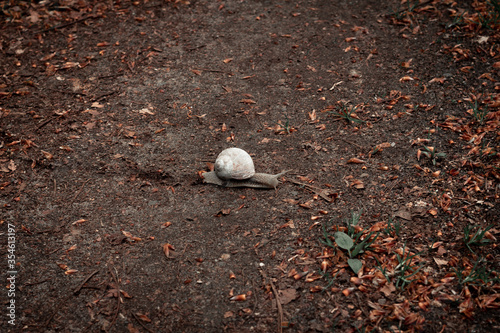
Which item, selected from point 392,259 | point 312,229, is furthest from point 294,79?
point 392,259

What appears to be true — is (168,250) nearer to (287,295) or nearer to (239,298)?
(239,298)

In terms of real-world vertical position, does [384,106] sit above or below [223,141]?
above

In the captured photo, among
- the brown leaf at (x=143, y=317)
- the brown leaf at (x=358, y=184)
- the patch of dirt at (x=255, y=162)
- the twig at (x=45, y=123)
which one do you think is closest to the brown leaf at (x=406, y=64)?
the patch of dirt at (x=255, y=162)

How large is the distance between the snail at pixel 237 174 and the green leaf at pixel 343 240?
710mm

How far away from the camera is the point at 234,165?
10.4 feet

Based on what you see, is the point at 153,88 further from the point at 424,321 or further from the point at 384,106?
the point at 424,321

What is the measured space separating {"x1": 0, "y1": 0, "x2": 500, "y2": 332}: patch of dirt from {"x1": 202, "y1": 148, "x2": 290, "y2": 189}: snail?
0.27ft

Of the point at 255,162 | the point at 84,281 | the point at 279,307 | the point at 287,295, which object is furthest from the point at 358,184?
the point at 84,281

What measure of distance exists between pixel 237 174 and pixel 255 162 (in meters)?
0.34

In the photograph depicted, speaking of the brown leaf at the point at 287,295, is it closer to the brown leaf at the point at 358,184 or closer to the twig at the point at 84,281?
the brown leaf at the point at 358,184

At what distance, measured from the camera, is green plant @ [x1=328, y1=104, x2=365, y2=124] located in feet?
12.5

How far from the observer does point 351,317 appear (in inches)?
94.2

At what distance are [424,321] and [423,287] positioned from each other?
0.23 m

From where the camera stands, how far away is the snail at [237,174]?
3.18 m
